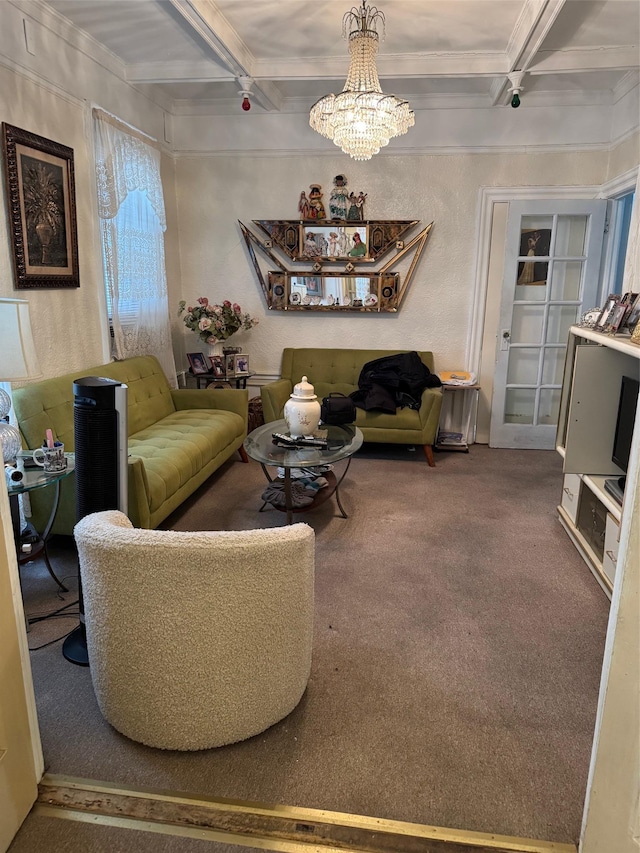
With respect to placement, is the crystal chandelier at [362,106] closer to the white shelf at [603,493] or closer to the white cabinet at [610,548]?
the white shelf at [603,493]

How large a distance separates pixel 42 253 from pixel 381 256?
2.66m

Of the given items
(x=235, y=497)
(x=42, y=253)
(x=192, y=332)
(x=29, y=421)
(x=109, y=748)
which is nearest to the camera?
(x=109, y=748)

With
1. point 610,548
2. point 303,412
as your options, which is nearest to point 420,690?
point 610,548

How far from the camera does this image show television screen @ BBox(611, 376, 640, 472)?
2625mm

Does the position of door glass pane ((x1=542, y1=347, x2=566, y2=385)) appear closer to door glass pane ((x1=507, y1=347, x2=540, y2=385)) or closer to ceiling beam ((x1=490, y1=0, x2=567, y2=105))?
door glass pane ((x1=507, y1=347, x2=540, y2=385))

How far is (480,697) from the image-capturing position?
76.9 inches

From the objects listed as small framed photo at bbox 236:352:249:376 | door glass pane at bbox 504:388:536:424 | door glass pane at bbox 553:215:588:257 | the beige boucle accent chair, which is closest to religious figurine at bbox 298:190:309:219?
small framed photo at bbox 236:352:249:376

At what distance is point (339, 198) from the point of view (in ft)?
15.4

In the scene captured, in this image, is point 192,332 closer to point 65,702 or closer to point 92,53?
point 92,53

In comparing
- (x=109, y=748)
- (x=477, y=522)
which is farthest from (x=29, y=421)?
(x=477, y=522)

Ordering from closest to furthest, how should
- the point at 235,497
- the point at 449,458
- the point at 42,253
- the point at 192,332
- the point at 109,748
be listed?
the point at 109,748
the point at 42,253
the point at 235,497
the point at 449,458
the point at 192,332

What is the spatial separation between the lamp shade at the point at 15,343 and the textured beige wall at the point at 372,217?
2874 mm

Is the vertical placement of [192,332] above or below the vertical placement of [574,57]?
below

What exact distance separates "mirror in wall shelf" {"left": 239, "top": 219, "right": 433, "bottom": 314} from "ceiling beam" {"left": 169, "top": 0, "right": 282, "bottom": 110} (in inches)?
44.9
